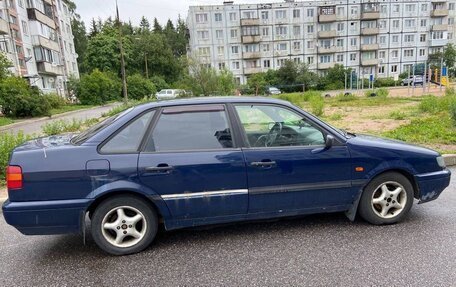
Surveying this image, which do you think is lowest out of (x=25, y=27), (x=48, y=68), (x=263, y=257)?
(x=263, y=257)

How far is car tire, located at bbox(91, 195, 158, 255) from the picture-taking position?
3092 millimetres

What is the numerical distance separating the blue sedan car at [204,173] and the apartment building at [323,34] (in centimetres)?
5084

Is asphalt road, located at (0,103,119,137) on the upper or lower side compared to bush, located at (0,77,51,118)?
lower

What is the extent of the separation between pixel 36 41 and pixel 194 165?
41.8 meters

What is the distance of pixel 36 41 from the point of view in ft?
120

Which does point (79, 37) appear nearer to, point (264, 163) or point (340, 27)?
point (340, 27)

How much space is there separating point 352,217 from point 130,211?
2.47 m

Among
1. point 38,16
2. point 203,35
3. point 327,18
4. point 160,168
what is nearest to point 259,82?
point 203,35

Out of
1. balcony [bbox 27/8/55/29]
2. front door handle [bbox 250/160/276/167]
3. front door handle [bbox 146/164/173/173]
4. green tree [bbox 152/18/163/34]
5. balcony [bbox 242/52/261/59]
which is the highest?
green tree [bbox 152/18/163/34]

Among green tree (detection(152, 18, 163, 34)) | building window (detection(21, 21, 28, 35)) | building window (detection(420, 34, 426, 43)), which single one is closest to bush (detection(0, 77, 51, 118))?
building window (detection(21, 21, 28, 35))

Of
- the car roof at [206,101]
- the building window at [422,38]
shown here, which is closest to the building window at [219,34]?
the building window at [422,38]

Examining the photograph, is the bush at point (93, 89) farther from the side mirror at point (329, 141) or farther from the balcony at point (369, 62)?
the balcony at point (369, 62)

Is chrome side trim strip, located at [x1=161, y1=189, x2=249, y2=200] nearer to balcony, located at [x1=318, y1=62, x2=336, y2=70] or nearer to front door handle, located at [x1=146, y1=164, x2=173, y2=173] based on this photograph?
front door handle, located at [x1=146, y1=164, x2=173, y2=173]

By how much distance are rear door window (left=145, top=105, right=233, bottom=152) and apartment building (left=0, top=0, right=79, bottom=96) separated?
33.4 m
